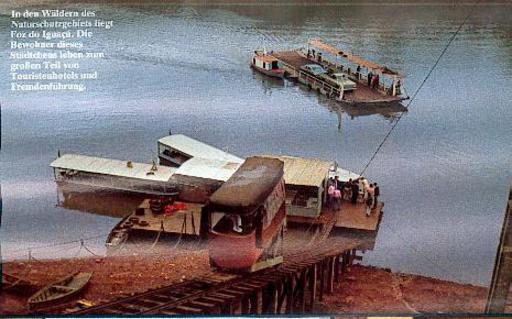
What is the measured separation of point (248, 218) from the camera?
2537mm

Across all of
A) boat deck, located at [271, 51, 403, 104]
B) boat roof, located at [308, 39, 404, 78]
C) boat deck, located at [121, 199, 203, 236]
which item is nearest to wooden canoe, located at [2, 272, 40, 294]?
boat deck, located at [121, 199, 203, 236]

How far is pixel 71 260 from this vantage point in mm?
2576

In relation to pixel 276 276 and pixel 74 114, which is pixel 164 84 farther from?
pixel 276 276

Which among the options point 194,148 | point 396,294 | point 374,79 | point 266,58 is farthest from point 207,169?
point 396,294

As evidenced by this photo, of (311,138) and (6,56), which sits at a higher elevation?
(6,56)

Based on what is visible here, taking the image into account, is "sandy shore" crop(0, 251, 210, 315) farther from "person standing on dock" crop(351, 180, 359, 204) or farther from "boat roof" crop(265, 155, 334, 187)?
"person standing on dock" crop(351, 180, 359, 204)

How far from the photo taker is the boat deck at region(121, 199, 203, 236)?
8.53 feet

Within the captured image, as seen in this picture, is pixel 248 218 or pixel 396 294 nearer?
pixel 248 218

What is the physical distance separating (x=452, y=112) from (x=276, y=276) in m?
0.79

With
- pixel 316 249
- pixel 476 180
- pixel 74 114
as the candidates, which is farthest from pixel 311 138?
pixel 74 114

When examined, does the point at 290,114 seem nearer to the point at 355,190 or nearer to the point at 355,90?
the point at 355,90

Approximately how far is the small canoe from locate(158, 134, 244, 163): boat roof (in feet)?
1.65

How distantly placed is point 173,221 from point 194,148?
25 centimetres

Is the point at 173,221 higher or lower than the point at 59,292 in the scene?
higher
